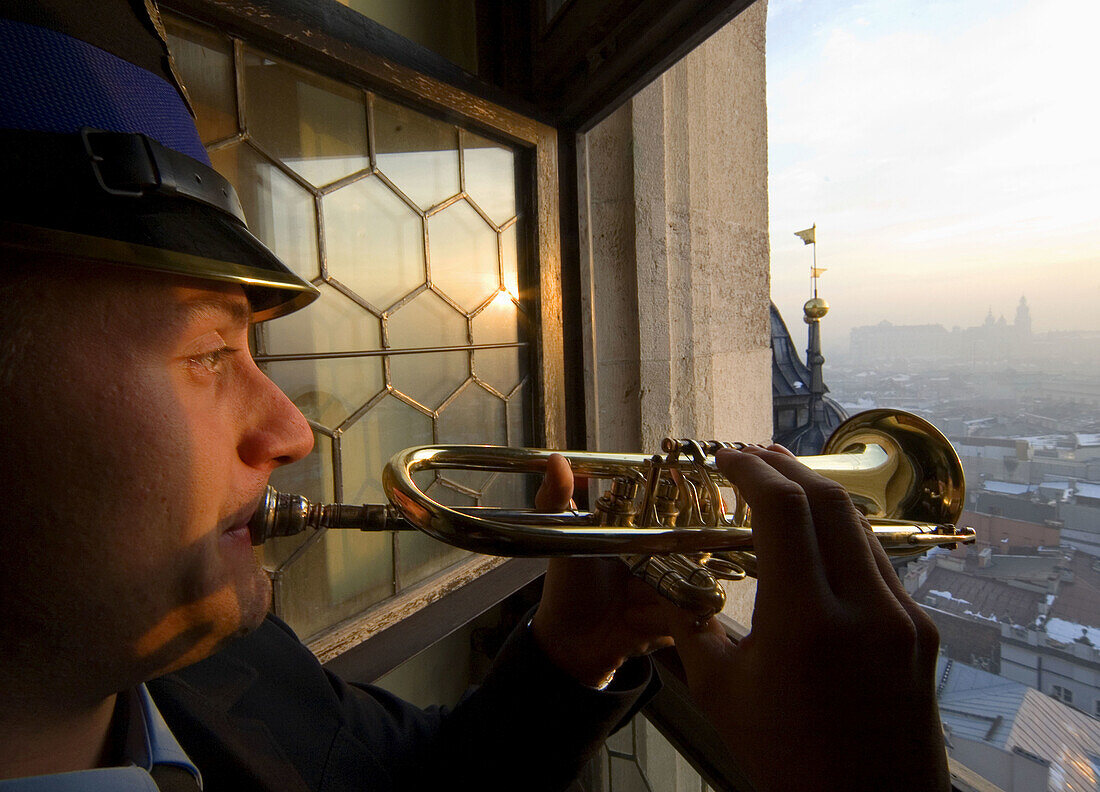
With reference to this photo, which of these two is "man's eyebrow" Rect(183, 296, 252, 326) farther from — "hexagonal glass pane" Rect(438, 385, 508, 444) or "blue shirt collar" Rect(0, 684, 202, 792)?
"hexagonal glass pane" Rect(438, 385, 508, 444)

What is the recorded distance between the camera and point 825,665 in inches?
18.7

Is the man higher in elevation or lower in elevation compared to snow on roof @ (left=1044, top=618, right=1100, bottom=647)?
higher

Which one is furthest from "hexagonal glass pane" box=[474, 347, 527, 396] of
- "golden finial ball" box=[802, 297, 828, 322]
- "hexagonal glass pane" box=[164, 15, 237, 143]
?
"golden finial ball" box=[802, 297, 828, 322]

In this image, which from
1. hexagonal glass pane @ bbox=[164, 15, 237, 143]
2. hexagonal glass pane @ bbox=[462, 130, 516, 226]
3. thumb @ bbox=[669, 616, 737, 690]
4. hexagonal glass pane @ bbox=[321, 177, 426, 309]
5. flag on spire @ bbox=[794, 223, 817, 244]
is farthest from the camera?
flag on spire @ bbox=[794, 223, 817, 244]

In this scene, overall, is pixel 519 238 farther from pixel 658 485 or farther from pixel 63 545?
pixel 63 545

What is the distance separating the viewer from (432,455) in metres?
0.86

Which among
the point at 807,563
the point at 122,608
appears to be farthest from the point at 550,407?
the point at 122,608

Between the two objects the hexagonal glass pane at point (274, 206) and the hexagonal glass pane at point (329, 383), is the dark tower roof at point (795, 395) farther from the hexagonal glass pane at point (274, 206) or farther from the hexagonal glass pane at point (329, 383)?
the hexagonal glass pane at point (274, 206)

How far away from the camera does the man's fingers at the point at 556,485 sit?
888 mm

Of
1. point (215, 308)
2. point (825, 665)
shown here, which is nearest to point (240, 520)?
point (215, 308)

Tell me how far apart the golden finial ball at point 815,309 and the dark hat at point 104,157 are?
3465 mm

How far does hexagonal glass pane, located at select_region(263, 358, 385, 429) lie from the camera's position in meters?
1.02

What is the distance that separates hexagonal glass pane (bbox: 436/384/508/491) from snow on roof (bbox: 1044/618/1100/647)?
4.52ft

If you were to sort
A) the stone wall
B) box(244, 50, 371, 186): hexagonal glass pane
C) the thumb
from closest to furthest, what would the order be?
the thumb, box(244, 50, 371, 186): hexagonal glass pane, the stone wall
